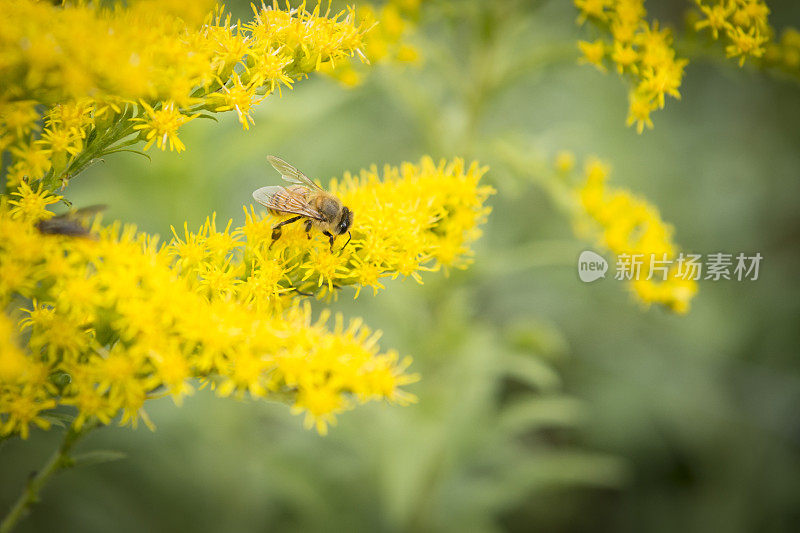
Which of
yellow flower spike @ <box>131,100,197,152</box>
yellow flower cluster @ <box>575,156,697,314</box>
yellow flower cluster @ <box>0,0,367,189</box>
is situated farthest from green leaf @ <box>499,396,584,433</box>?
yellow flower spike @ <box>131,100,197,152</box>

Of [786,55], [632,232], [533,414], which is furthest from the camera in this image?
[533,414]

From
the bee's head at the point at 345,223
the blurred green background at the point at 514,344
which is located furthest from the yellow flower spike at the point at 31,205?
the blurred green background at the point at 514,344

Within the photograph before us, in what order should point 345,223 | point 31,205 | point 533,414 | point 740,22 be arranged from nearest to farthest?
point 31,205, point 345,223, point 740,22, point 533,414

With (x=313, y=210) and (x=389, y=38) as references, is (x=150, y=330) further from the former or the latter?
(x=389, y=38)

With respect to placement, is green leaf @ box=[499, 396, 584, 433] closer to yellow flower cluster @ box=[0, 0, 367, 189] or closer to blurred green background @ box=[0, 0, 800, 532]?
blurred green background @ box=[0, 0, 800, 532]

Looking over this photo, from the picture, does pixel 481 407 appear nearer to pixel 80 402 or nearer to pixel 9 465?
pixel 80 402

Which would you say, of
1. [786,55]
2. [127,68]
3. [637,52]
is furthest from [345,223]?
[786,55]

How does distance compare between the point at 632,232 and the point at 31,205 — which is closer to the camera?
the point at 31,205

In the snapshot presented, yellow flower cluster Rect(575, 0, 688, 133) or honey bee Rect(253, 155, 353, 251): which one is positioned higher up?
yellow flower cluster Rect(575, 0, 688, 133)
